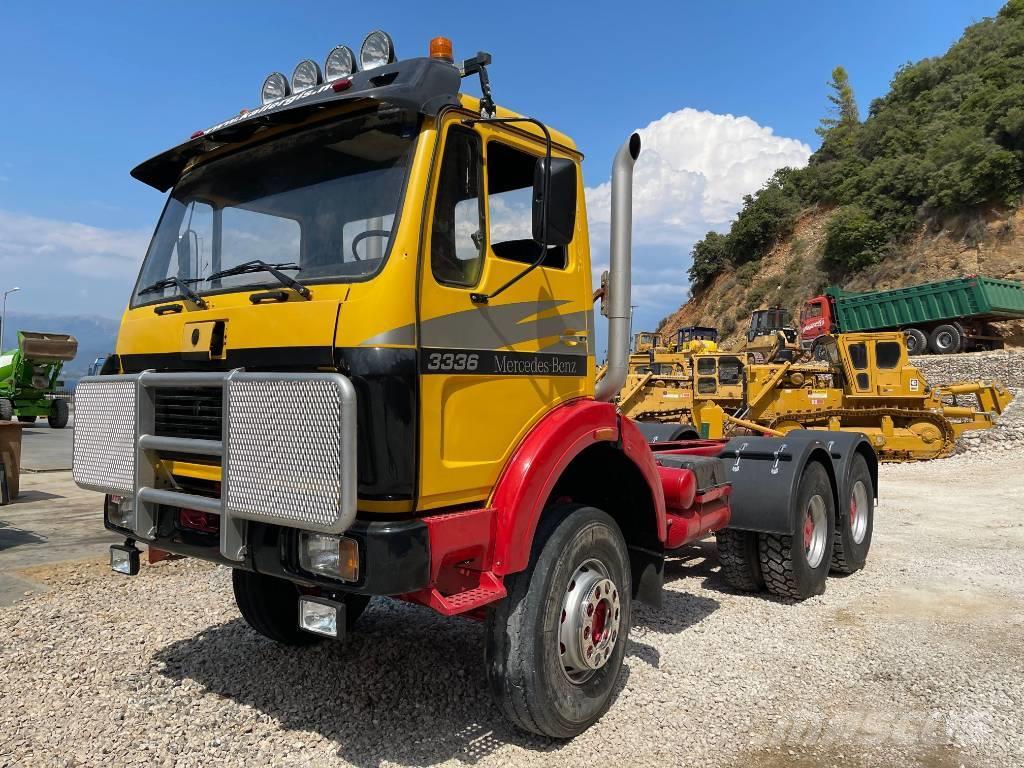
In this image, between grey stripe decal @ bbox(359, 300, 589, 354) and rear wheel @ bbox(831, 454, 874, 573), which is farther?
rear wheel @ bbox(831, 454, 874, 573)

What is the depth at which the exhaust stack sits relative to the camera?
4.02 m

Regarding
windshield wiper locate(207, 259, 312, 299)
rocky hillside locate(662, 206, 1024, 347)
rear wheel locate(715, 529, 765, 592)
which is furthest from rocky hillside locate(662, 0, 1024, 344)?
windshield wiper locate(207, 259, 312, 299)

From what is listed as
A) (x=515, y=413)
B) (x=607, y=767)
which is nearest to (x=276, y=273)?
(x=515, y=413)

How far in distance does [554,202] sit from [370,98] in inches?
34.2

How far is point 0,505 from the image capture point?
9.55 metres

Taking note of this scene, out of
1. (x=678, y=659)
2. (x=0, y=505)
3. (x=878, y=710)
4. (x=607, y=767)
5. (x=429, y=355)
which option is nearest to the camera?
(x=429, y=355)

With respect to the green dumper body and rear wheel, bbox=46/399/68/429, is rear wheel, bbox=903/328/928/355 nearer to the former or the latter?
the green dumper body

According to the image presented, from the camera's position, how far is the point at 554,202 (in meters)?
3.29

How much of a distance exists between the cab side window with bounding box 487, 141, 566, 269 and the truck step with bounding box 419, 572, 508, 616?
1.43 m

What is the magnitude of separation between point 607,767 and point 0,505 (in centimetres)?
923

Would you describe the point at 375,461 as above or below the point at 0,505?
above

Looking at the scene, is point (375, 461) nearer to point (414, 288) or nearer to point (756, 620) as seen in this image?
point (414, 288)

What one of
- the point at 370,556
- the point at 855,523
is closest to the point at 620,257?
the point at 370,556

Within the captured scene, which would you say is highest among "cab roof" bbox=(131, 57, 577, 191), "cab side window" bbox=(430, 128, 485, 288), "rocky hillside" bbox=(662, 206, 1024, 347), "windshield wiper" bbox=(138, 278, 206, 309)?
"rocky hillside" bbox=(662, 206, 1024, 347)
